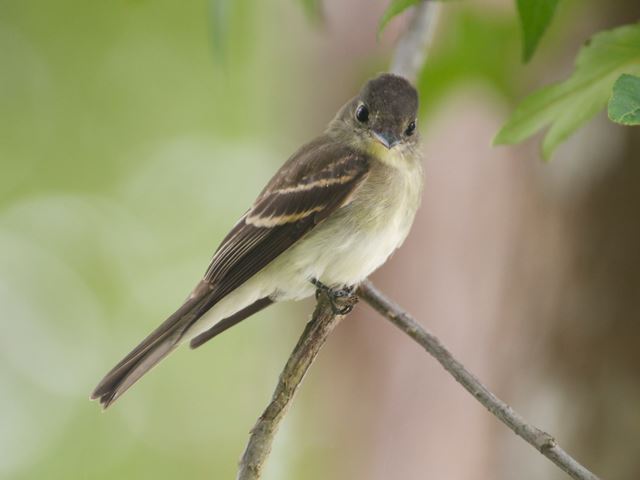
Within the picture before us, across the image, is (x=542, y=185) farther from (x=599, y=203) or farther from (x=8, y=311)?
(x=8, y=311)

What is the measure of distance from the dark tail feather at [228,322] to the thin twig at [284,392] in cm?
65

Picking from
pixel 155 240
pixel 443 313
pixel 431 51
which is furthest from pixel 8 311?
pixel 431 51

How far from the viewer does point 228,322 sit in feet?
9.82

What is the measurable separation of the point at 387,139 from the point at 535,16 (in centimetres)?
146

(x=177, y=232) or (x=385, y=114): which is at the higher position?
(x=177, y=232)

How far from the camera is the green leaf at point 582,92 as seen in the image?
1565 millimetres

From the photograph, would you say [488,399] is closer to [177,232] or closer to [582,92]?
[582,92]

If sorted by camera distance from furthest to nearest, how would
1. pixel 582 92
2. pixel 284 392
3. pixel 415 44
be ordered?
pixel 415 44, pixel 284 392, pixel 582 92

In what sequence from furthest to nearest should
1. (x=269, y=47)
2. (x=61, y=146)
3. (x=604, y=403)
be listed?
(x=61, y=146) → (x=269, y=47) → (x=604, y=403)

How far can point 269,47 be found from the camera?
19.6 ft

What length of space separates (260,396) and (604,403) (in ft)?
11.7

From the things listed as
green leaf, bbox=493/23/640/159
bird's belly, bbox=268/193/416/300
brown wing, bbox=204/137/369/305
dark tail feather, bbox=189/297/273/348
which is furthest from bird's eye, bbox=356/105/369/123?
green leaf, bbox=493/23/640/159

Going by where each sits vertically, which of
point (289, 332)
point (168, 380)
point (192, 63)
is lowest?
point (289, 332)

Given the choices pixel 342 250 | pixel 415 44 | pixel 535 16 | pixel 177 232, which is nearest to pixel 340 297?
pixel 342 250
